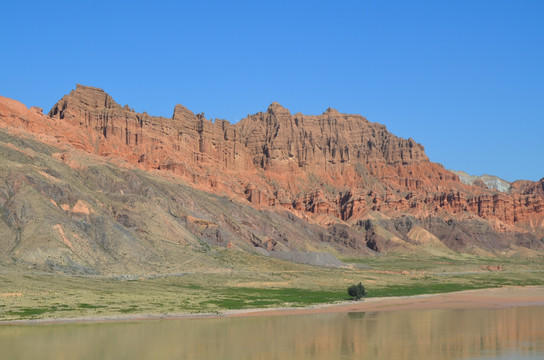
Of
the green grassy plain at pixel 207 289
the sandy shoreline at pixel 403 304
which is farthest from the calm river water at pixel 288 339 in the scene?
the green grassy plain at pixel 207 289

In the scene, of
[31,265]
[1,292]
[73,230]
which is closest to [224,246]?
[73,230]

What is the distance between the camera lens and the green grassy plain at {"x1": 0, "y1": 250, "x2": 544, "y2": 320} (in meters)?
66.1

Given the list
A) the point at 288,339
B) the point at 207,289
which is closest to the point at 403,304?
the point at 207,289

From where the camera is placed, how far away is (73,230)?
10200cm

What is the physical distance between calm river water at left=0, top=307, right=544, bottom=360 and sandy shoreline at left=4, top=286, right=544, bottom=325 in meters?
2.72

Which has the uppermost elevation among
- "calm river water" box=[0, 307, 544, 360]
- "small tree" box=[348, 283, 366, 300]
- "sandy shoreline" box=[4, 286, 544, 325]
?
"small tree" box=[348, 283, 366, 300]

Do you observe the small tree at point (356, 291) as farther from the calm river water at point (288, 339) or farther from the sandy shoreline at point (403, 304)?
the calm river water at point (288, 339)

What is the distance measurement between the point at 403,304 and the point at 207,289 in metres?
26.8

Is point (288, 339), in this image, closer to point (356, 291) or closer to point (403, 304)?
point (403, 304)

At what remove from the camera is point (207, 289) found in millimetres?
89938

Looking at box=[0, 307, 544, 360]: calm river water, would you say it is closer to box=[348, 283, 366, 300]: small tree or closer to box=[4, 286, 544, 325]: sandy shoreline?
box=[4, 286, 544, 325]: sandy shoreline

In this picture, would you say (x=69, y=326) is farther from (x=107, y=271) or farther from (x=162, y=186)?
(x=162, y=186)

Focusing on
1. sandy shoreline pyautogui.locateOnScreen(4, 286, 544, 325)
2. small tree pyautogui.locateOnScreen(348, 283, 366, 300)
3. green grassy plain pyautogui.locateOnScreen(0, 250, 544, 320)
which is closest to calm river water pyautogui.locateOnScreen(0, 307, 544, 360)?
sandy shoreline pyautogui.locateOnScreen(4, 286, 544, 325)

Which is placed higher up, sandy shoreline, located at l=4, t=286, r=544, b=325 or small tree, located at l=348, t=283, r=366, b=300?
small tree, located at l=348, t=283, r=366, b=300
